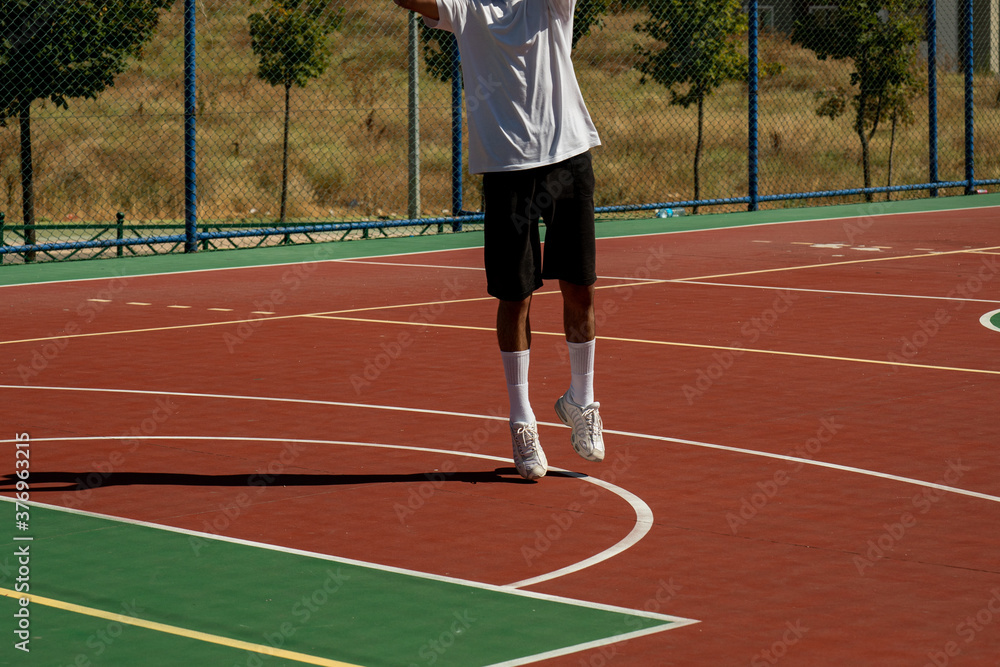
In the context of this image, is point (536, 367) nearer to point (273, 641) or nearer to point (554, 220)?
point (554, 220)

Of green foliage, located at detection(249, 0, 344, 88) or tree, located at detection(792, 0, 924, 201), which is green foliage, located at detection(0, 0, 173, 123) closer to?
green foliage, located at detection(249, 0, 344, 88)

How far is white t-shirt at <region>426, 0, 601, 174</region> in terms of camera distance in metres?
6.66

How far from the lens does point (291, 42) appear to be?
94.2 feet

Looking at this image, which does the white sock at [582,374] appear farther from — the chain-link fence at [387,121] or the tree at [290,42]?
the tree at [290,42]

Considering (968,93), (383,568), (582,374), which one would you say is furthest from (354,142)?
(383,568)

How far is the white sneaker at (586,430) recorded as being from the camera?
6.68 metres

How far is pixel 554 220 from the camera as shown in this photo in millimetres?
6758

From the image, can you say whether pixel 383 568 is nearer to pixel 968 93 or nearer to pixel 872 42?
pixel 968 93

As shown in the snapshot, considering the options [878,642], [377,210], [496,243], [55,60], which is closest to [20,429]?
[496,243]

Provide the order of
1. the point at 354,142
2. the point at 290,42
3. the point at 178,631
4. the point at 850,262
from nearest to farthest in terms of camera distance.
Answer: the point at 178,631, the point at 850,262, the point at 290,42, the point at 354,142

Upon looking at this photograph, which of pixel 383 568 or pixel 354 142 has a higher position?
pixel 354 142

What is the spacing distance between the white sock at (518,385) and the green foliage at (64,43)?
13.0 metres

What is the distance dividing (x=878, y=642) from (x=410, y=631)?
1.31 meters

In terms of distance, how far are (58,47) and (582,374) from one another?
14.6 m
